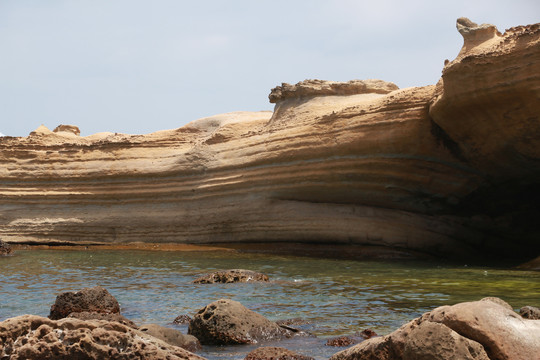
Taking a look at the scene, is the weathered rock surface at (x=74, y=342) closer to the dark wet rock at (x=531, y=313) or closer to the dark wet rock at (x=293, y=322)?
the dark wet rock at (x=293, y=322)

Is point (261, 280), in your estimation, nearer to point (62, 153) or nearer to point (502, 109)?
point (502, 109)

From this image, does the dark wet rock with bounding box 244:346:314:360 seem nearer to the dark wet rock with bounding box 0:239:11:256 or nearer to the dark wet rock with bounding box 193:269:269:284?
the dark wet rock with bounding box 193:269:269:284

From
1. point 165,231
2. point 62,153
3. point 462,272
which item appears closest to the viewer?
point 462,272

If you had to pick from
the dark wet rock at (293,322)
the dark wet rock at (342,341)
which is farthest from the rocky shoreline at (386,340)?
the dark wet rock at (293,322)

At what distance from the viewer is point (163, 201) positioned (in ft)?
74.6

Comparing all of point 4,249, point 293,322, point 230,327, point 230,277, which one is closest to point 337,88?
point 230,277

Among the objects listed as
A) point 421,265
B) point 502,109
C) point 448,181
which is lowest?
point 421,265

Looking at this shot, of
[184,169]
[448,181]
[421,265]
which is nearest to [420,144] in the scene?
[448,181]

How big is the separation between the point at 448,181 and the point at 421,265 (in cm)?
247

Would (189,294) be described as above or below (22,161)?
below

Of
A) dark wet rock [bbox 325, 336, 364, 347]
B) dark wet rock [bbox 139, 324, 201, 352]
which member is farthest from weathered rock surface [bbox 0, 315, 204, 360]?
dark wet rock [bbox 325, 336, 364, 347]

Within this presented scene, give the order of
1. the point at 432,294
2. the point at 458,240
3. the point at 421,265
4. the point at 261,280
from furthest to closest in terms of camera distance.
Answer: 1. the point at 458,240
2. the point at 421,265
3. the point at 261,280
4. the point at 432,294

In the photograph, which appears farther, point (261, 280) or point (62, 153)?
point (62, 153)

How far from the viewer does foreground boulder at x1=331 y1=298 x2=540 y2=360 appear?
511cm
